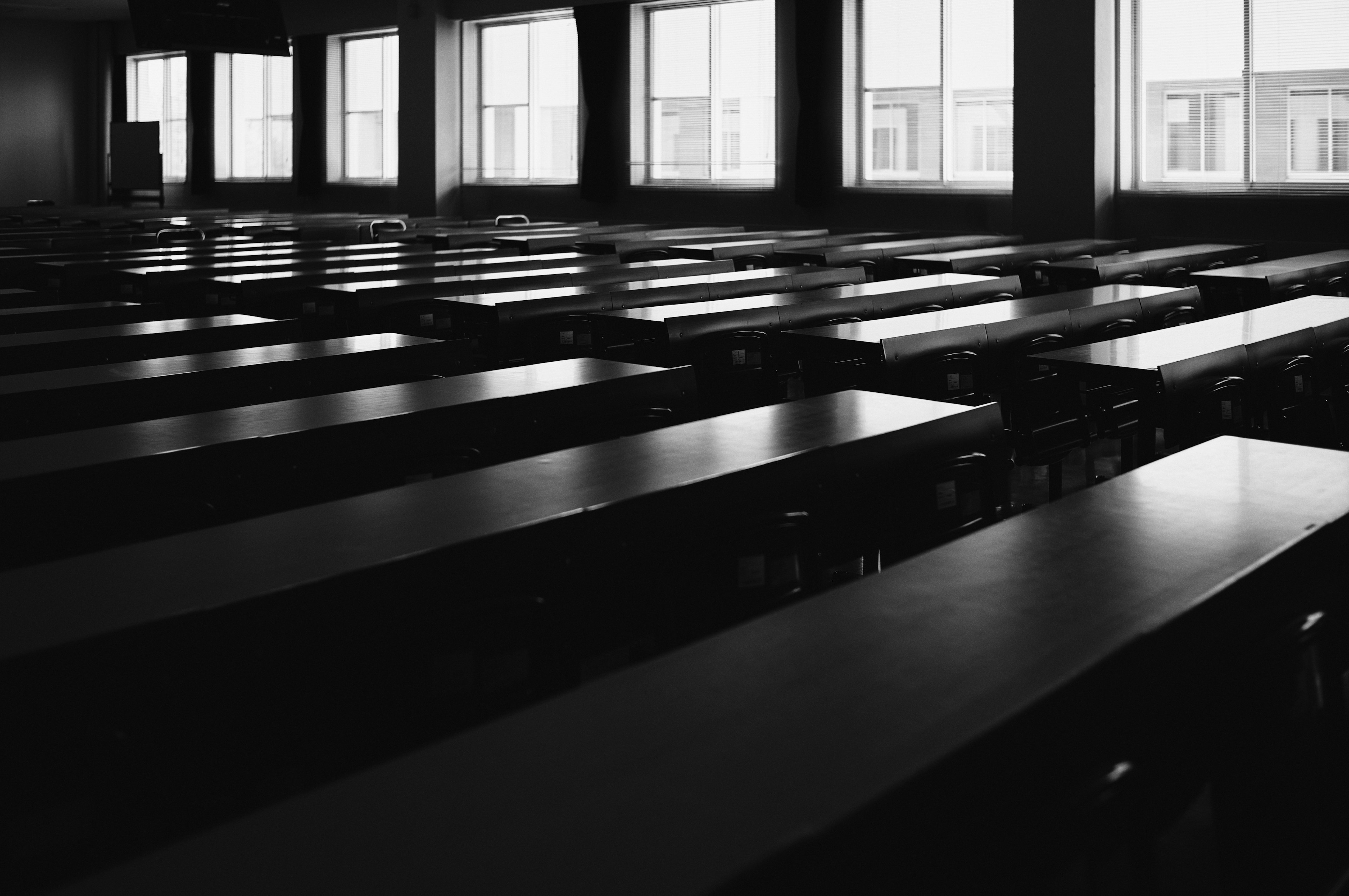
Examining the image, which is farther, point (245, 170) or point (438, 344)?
point (245, 170)

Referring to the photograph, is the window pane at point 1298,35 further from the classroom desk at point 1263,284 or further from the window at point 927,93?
the classroom desk at point 1263,284

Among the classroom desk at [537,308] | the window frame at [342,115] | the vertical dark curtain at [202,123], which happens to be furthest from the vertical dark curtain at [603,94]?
the classroom desk at [537,308]

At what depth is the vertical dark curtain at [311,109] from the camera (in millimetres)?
16844

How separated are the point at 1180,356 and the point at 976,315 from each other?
43.8 inches

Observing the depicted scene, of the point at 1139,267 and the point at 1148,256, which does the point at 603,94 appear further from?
the point at 1139,267

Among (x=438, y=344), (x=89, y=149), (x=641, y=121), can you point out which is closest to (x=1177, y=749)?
(x=438, y=344)

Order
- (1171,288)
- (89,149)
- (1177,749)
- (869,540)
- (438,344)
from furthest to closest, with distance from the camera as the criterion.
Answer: (89,149)
(1171,288)
(438,344)
(869,540)
(1177,749)

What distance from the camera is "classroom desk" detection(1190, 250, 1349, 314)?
559 centimetres

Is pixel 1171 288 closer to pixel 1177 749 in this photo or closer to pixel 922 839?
pixel 1177 749

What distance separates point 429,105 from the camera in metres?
14.9

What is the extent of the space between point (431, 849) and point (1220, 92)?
391 inches

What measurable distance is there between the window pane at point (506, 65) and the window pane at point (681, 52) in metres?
2.01

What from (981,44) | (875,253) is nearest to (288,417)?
(875,253)

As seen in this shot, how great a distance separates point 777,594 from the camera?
2037 mm
